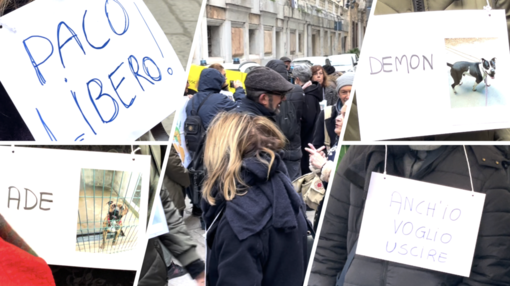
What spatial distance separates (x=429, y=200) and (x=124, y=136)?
816mm

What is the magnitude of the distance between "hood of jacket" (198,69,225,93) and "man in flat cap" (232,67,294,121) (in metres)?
0.69

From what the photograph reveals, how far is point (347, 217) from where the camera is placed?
1.37m

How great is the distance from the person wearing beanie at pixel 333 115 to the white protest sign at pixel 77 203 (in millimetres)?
1727

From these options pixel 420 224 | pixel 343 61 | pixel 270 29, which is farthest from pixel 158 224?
pixel 270 29

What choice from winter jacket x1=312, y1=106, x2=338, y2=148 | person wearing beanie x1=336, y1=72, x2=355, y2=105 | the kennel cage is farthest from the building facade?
the kennel cage

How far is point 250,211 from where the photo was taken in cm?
135

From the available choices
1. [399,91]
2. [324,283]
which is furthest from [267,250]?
[399,91]

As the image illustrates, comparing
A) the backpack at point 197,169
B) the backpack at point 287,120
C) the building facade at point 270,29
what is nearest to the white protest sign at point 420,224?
the backpack at point 197,169

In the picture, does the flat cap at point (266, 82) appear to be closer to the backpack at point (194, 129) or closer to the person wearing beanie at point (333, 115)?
the person wearing beanie at point (333, 115)

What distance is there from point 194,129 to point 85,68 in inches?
86.8

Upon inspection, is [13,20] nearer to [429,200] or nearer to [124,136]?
[124,136]

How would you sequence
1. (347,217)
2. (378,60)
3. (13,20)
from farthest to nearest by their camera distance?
(347,217)
(13,20)
(378,60)

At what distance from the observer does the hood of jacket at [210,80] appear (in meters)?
3.51

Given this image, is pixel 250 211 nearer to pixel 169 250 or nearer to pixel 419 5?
pixel 169 250
